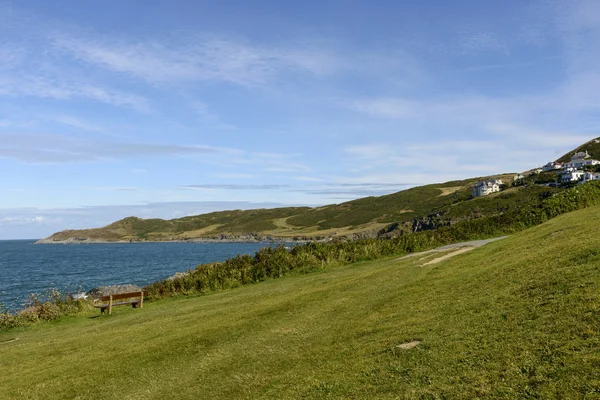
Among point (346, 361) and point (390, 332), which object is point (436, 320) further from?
point (346, 361)

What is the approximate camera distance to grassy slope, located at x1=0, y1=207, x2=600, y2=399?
27.2ft

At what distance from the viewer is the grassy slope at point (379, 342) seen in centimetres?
830

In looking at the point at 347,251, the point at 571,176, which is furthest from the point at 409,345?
the point at 571,176

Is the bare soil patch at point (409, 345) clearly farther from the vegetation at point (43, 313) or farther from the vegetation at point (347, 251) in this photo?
the vegetation at point (43, 313)

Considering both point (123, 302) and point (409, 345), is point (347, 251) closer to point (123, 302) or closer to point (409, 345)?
point (123, 302)

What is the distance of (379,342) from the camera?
11766mm

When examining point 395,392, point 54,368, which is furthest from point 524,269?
point 54,368

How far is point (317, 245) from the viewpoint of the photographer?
40.4 m

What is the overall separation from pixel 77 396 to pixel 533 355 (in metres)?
12.1

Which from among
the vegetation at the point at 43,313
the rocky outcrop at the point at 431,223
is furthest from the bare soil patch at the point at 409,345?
the rocky outcrop at the point at 431,223

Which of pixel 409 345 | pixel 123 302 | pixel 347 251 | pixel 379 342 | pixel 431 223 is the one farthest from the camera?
pixel 431 223

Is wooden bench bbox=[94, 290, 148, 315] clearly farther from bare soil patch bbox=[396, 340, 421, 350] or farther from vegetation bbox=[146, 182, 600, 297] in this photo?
bare soil patch bbox=[396, 340, 421, 350]

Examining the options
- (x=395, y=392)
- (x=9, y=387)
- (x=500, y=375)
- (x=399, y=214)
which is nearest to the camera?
(x=500, y=375)

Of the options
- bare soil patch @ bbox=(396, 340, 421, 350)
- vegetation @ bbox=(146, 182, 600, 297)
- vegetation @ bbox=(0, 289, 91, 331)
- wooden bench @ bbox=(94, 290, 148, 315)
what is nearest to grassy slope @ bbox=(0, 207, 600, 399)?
bare soil patch @ bbox=(396, 340, 421, 350)
